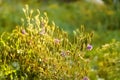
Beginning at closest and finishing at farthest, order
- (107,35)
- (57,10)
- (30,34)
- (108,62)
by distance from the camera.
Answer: (30,34), (108,62), (107,35), (57,10)

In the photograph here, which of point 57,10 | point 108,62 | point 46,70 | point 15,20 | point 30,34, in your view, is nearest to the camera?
point 46,70

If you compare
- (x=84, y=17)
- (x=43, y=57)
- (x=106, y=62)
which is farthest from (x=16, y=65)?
(x=84, y=17)

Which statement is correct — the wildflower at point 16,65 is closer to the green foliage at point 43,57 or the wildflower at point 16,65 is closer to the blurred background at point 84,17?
the green foliage at point 43,57

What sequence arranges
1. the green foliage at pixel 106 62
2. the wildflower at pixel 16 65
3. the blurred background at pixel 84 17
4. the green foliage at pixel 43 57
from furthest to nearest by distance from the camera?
the blurred background at pixel 84 17 < the green foliage at pixel 106 62 < the wildflower at pixel 16 65 < the green foliage at pixel 43 57

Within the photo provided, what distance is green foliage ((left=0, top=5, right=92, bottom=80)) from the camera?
4617mm

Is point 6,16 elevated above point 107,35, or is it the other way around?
point 6,16

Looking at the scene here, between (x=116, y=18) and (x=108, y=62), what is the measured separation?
461cm

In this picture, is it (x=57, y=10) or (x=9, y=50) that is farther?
(x=57, y=10)

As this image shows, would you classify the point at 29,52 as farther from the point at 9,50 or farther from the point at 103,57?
the point at 103,57

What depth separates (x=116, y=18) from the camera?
10.2 m

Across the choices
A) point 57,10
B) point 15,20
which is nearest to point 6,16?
point 15,20

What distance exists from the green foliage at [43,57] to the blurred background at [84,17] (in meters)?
3.54

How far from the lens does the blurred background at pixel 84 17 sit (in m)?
9.29

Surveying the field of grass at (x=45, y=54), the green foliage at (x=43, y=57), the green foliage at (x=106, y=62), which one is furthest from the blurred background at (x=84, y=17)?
the green foliage at (x=43, y=57)
